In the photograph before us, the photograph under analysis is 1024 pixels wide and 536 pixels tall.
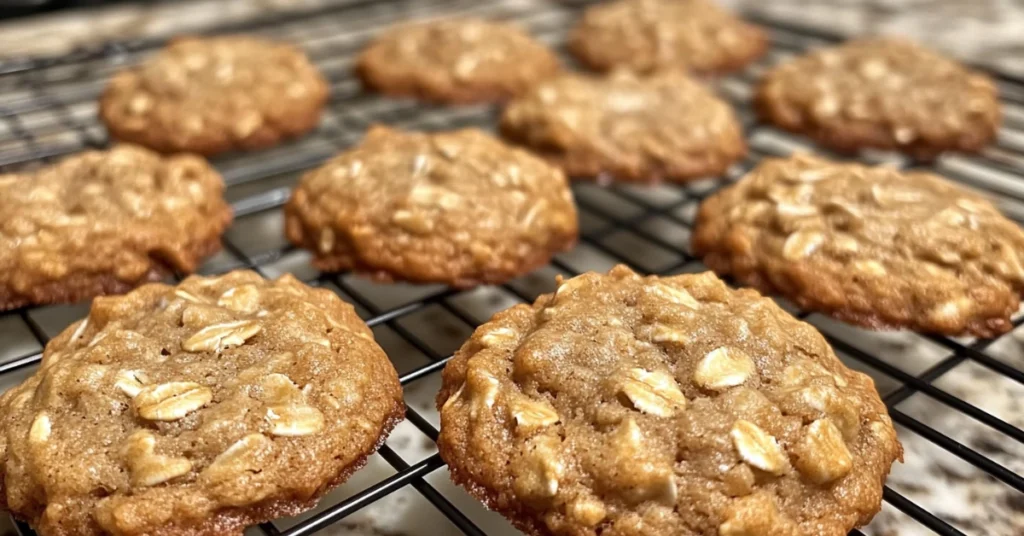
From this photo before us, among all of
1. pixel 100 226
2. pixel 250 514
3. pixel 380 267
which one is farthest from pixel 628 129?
pixel 250 514

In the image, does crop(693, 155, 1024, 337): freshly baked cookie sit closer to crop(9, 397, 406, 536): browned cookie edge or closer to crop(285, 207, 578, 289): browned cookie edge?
crop(285, 207, 578, 289): browned cookie edge

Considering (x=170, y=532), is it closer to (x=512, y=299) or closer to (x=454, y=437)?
(x=454, y=437)

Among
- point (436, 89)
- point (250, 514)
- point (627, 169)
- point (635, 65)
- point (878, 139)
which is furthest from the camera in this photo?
point (635, 65)

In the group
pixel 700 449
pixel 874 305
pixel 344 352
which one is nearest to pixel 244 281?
Result: pixel 344 352

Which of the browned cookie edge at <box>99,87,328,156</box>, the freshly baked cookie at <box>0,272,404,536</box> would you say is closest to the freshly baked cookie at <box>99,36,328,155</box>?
the browned cookie edge at <box>99,87,328,156</box>

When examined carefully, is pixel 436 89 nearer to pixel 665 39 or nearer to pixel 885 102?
pixel 665 39

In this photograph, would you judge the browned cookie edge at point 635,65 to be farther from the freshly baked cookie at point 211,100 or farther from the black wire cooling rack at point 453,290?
the freshly baked cookie at point 211,100
